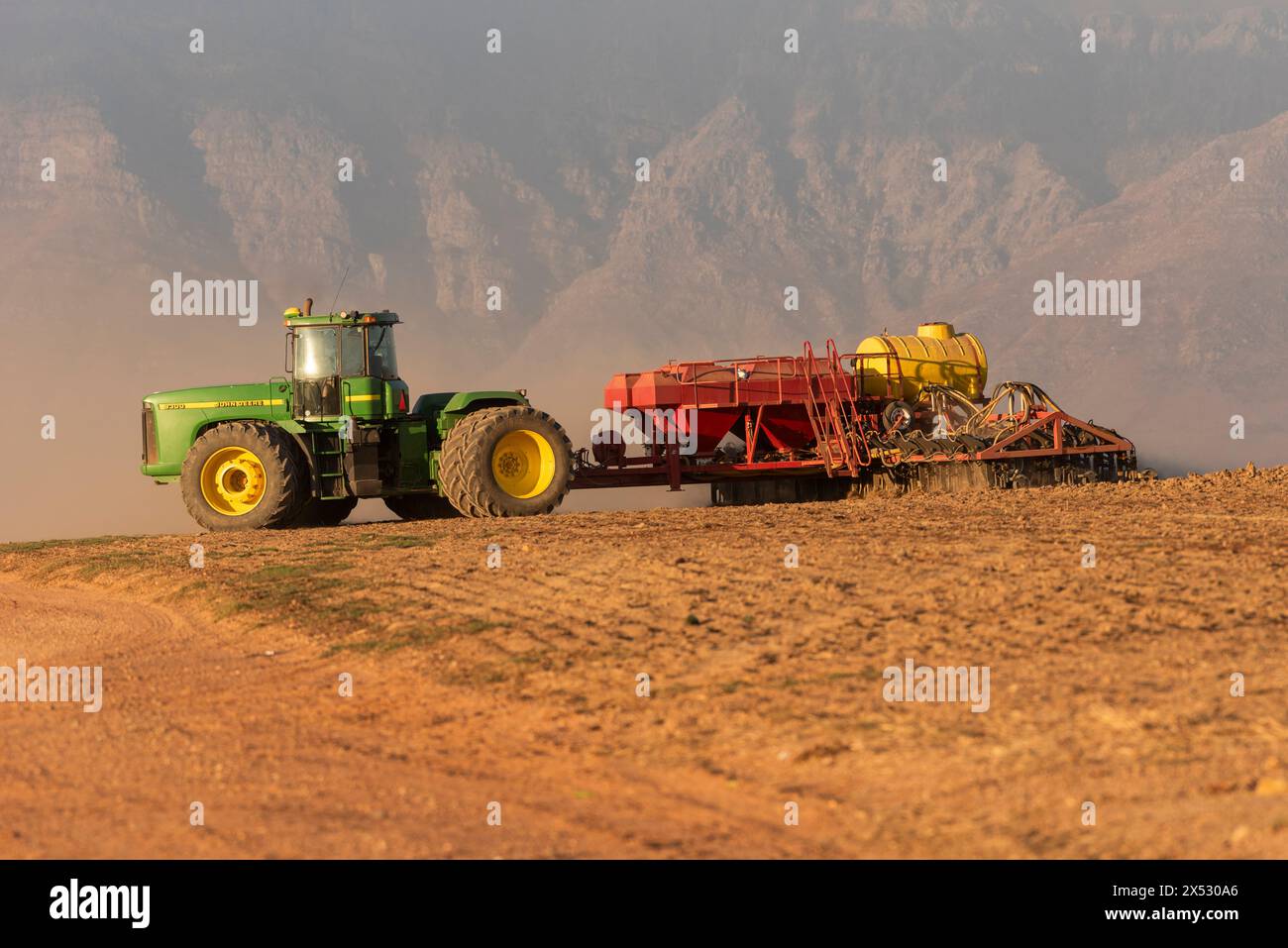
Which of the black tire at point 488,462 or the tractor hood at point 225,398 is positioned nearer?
the black tire at point 488,462

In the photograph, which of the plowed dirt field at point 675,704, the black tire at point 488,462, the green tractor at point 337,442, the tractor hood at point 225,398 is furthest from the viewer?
the tractor hood at point 225,398

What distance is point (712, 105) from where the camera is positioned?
139m

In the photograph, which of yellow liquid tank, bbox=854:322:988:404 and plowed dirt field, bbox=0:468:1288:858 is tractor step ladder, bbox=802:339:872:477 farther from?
plowed dirt field, bbox=0:468:1288:858

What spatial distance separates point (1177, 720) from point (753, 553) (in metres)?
6.42

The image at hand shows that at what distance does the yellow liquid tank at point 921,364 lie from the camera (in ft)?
76.3

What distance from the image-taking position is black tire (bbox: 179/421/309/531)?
62.2ft

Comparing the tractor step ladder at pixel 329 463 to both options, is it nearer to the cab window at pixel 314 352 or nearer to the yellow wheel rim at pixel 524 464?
the cab window at pixel 314 352

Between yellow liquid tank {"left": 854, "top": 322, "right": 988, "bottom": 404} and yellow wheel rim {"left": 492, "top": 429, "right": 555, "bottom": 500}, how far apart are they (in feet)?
18.0

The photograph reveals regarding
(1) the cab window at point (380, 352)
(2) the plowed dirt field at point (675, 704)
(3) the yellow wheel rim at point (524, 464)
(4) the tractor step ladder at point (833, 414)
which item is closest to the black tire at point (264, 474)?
(1) the cab window at point (380, 352)

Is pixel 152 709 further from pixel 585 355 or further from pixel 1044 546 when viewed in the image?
pixel 585 355

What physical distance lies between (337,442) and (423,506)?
2.77 metres

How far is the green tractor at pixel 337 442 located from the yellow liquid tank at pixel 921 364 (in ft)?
18.1

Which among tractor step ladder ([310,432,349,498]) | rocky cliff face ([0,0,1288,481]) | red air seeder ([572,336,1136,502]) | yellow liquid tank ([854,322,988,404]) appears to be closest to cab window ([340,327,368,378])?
tractor step ladder ([310,432,349,498])

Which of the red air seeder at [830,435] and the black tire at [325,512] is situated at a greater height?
the red air seeder at [830,435]
